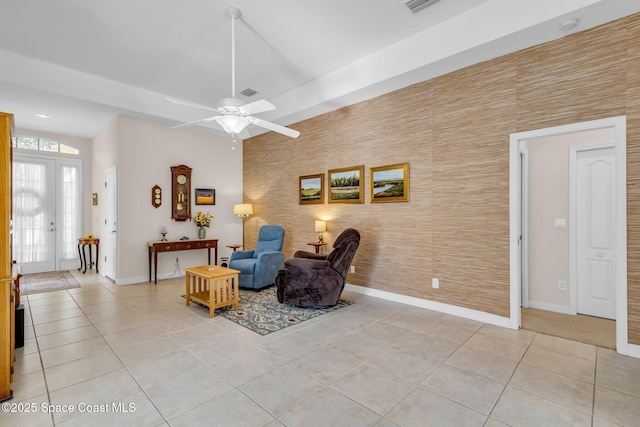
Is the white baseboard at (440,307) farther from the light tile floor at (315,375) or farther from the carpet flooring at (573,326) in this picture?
the carpet flooring at (573,326)

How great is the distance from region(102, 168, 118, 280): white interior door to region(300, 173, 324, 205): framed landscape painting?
3431mm

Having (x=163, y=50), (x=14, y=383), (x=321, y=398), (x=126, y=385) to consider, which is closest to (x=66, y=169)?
(x=163, y=50)

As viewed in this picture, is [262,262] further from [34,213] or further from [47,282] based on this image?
[34,213]

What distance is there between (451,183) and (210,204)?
16.6ft

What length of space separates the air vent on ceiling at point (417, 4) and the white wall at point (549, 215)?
2241 millimetres

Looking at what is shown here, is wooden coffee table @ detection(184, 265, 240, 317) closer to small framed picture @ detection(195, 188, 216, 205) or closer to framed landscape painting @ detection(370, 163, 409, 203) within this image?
framed landscape painting @ detection(370, 163, 409, 203)

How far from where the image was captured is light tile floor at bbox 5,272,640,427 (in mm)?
1926

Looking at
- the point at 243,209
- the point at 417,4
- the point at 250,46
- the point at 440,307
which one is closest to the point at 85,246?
the point at 243,209

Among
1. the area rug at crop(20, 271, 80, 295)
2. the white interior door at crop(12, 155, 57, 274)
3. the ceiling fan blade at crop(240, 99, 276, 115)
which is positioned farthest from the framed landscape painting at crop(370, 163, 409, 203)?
the white interior door at crop(12, 155, 57, 274)

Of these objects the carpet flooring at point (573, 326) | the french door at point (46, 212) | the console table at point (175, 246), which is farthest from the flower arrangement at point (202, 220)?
the carpet flooring at point (573, 326)

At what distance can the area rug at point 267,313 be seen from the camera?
3.46 m

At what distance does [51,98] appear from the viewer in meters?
4.64

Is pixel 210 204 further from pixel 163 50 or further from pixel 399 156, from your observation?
pixel 399 156

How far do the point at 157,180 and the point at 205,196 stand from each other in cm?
103
